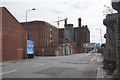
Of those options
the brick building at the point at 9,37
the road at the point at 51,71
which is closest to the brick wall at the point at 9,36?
the brick building at the point at 9,37

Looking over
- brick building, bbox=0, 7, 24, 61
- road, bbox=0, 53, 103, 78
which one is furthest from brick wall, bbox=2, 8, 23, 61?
road, bbox=0, 53, 103, 78

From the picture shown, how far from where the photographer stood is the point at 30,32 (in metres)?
72.0

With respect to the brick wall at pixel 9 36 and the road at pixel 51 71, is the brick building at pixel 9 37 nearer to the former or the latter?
the brick wall at pixel 9 36

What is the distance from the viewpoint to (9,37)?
1176 inches

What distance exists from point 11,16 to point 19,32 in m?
4.45

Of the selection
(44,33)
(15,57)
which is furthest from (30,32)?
(15,57)

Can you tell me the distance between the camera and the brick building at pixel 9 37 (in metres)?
28.0

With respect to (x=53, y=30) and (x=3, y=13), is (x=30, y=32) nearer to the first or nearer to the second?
(x=53, y=30)

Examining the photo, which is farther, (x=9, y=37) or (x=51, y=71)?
(x=9, y=37)

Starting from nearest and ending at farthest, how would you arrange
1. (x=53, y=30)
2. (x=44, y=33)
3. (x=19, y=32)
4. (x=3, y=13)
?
(x=3, y=13) < (x=19, y=32) < (x=44, y=33) < (x=53, y=30)

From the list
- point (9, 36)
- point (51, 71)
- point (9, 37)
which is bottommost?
point (51, 71)

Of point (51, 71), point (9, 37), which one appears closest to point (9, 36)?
point (9, 37)

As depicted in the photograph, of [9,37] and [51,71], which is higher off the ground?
[9,37]

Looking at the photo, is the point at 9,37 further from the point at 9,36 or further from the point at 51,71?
the point at 51,71
